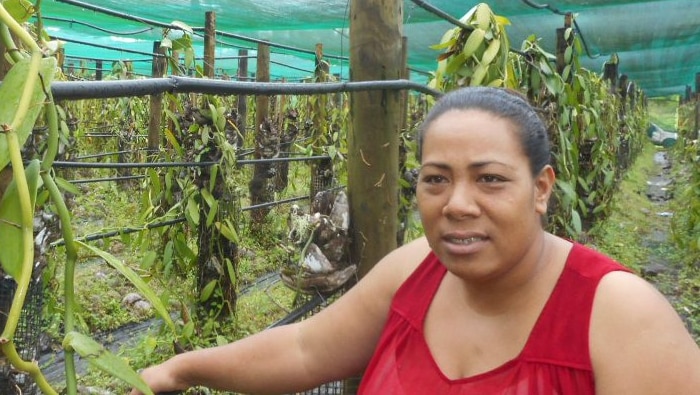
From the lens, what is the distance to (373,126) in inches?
70.3

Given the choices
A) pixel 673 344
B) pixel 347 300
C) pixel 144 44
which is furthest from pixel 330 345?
pixel 144 44

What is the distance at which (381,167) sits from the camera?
1.79 m

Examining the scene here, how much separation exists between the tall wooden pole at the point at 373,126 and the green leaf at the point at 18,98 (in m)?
1.17

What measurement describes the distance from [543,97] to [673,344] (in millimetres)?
2503

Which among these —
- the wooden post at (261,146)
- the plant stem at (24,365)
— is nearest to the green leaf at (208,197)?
the plant stem at (24,365)

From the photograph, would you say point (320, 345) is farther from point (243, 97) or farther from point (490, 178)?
point (243, 97)

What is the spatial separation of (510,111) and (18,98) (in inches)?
27.4

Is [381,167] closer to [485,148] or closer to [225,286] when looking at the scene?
[485,148]

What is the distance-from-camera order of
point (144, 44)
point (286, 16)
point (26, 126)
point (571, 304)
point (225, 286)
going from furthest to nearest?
point (144, 44) < point (286, 16) < point (225, 286) < point (571, 304) < point (26, 126)

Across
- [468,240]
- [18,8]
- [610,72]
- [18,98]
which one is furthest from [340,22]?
[18,98]

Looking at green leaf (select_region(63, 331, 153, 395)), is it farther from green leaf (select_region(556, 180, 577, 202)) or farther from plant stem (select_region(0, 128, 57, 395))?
green leaf (select_region(556, 180, 577, 202))

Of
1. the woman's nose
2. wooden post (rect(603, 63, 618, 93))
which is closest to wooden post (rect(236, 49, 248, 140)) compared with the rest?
wooden post (rect(603, 63, 618, 93))

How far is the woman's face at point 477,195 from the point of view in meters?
1.09

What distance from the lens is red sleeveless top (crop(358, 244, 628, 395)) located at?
1.05 metres
